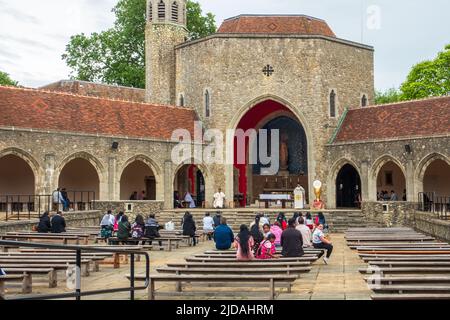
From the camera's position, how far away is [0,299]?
3.99 m

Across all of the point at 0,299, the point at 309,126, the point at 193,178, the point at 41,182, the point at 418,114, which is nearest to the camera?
the point at 0,299

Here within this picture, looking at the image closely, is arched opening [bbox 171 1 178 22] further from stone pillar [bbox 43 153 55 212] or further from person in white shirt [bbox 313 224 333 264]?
person in white shirt [bbox 313 224 333 264]

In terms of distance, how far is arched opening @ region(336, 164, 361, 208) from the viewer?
34188 millimetres

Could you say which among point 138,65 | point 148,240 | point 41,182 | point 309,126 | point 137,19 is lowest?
point 148,240

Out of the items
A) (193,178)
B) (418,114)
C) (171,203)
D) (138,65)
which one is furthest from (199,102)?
(138,65)

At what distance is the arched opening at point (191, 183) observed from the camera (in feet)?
116

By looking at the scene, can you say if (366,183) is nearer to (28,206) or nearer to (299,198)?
(299,198)

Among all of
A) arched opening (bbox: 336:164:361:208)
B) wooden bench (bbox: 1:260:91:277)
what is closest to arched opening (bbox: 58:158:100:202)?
arched opening (bbox: 336:164:361:208)

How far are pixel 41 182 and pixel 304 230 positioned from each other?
51.5ft

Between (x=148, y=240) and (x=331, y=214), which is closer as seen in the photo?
(x=148, y=240)

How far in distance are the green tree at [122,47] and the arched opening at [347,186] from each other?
19789 mm

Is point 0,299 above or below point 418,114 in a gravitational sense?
below

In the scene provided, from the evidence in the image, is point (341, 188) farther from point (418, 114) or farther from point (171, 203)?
point (171, 203)
